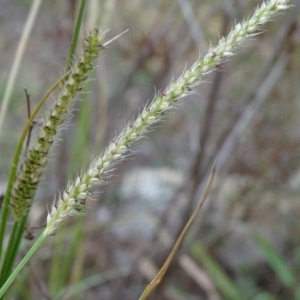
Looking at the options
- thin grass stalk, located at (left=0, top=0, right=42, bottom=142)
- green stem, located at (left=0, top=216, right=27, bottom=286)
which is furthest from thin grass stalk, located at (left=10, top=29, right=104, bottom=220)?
thin grass stalk, located at (left=0, top=0, right=42, bottom=142)

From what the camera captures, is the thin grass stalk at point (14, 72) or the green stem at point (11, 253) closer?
the green stem at point (11, 253)

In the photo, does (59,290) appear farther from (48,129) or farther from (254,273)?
(254,273)

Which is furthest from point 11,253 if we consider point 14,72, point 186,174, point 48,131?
point 186,174

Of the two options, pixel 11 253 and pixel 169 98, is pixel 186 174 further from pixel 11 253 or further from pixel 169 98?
pixel 169 98

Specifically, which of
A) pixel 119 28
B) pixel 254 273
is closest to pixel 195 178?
pixel 254 273

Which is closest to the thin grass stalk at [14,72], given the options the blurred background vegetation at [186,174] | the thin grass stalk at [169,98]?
the blurred background vegetation at [186,174]

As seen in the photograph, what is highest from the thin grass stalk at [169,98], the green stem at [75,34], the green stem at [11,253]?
the green stem at [75,34]

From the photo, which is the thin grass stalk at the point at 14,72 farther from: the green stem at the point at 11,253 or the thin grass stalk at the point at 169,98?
the thin grass stalk at the point at 169,98

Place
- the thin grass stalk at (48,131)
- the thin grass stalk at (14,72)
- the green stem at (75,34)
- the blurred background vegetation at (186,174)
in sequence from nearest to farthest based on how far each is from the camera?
the thin grass stalk at (48,131), the green stem at (75,34), the thin grass stalk at (14,72), the blurred background vegetation at (186,174)
